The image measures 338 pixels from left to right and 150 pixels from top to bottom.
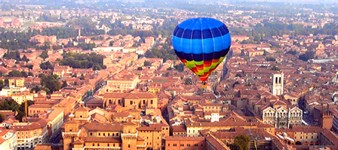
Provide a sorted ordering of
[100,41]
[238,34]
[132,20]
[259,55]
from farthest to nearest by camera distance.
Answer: [132,20] < [238,34] < [100,41] < [259,55]

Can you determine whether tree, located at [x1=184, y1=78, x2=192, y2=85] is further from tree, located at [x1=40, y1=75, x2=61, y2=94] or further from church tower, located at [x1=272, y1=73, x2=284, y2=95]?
tree, located at [x1=40, y1=75, x2=61, y2=94]

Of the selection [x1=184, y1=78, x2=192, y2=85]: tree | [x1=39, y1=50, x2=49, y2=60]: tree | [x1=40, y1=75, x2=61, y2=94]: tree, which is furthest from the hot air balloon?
[x1=39, y1=50, x2=49, y2=60]: tree

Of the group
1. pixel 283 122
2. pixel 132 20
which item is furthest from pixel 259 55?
pixel 132 20

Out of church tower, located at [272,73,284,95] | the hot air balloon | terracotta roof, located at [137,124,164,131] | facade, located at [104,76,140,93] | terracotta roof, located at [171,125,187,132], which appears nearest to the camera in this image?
the hot air balloon

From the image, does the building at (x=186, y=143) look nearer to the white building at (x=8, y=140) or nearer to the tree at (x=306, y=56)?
the white building at (x=8, y=140)

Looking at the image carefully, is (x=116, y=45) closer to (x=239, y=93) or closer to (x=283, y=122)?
(x=239, y=93)

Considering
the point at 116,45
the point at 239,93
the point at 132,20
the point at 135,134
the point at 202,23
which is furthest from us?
the point at 132,20

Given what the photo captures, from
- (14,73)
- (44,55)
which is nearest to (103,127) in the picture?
(14,73)
